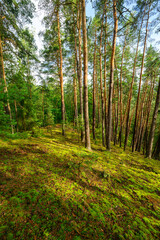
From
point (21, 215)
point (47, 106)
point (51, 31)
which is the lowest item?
point (21, 215)

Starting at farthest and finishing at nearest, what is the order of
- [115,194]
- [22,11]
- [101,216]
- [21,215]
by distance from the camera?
[22,11] < [115,194] < [101,216] < [21,215]

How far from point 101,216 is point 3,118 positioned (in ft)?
15.0

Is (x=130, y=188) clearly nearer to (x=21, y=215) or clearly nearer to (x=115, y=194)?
(x=115, y=194)

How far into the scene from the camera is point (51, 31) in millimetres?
8812

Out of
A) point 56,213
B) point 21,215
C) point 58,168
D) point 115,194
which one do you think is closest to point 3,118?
point 58,168

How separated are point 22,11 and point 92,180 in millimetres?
10580

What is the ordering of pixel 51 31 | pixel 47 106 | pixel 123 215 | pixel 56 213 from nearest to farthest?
pixel 56 213 → pixel 123 215 → pixel 51 31 → pixel 47 106

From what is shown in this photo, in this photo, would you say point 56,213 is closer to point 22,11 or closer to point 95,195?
point 95,195

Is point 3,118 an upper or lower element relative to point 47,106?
lower

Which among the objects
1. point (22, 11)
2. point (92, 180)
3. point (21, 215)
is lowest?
Result: point (92, 180)

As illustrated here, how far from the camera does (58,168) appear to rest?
3.46 meters

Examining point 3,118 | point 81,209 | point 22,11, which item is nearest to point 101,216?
point 81,209

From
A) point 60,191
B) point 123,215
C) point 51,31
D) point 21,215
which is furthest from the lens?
point 51,31

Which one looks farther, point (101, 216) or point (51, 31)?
point (51, 31)
